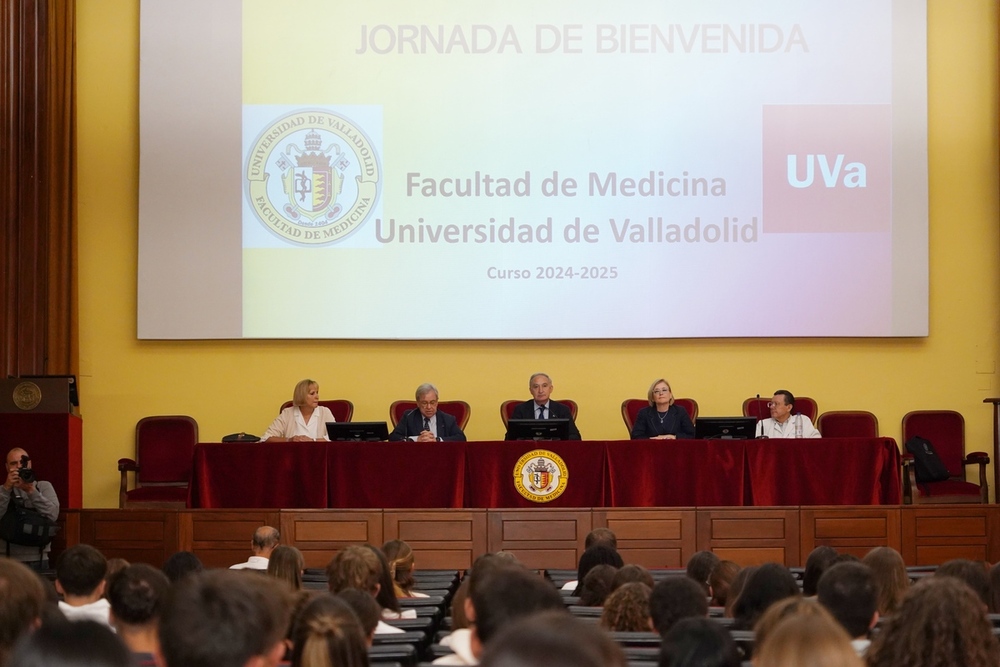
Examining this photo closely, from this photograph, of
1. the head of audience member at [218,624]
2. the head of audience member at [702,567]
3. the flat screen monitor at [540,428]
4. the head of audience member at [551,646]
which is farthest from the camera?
the flat screen monitor at [540,428]

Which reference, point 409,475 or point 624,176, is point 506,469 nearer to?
point 409,475

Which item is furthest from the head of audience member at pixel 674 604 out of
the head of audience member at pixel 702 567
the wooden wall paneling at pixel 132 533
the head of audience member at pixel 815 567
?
the wooden wall paneling at pixel 132 533

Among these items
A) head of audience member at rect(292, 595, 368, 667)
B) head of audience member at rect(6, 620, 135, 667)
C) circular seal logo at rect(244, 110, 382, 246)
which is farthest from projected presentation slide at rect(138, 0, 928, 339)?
head of audience member at rect(6, 620, 135, 667)

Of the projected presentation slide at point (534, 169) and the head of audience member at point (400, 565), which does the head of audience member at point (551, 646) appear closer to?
the head of audience member at point (400, 565)

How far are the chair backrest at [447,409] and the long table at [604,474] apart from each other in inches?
52.3

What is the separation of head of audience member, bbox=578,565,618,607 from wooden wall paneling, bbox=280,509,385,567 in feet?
10.3

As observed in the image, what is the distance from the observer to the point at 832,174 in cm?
921

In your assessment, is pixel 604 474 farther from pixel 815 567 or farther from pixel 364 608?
pixel 364 608

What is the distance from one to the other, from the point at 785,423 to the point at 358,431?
9.39ft

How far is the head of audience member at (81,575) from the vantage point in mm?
3672

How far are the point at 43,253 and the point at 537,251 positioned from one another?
3.82 meters

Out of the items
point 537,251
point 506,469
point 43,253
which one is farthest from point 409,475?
point 43,253

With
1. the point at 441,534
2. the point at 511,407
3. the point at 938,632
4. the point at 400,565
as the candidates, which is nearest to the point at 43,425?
the point at 441,534

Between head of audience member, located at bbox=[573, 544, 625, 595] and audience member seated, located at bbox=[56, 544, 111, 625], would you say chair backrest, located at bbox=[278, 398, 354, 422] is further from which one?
audience member seated, located at bbox=[56, 544, 111, 625]
